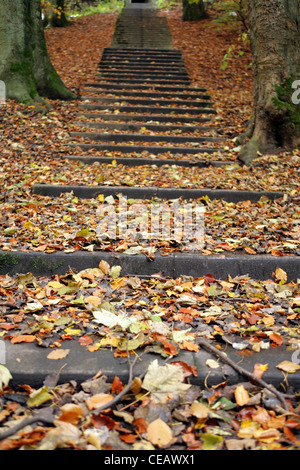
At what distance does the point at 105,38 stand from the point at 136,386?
1362 centimetres

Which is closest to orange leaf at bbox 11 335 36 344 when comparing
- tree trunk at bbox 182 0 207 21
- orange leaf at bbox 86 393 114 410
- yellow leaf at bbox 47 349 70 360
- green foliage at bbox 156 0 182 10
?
yellow leaf at bbox 47 349 70 360

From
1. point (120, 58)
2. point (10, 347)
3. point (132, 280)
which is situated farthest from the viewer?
point (120, 58)

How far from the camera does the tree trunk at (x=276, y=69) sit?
16.0ft

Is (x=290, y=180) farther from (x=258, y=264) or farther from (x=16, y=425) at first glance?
(x=16, y=425)

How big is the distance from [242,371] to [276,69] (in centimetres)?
453

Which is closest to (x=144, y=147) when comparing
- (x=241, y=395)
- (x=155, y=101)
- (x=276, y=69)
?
(x=276, y=69)

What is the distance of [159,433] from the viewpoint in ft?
4.76

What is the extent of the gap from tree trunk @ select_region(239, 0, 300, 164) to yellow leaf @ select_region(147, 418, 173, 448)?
4.14 metres

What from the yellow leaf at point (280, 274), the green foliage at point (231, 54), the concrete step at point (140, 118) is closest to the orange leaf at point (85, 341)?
the yellow leaf at point (280, 274)

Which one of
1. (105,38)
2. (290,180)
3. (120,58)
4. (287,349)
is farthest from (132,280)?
(105,38)

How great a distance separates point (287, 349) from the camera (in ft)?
6.28

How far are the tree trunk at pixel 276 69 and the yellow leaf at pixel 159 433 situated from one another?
4.14 meters

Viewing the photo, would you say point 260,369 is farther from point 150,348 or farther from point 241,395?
point 150,348

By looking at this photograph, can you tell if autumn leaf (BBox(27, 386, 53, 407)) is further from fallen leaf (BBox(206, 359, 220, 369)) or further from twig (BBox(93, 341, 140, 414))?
fallen leaf (BBox(206, 359, 220, 369))
